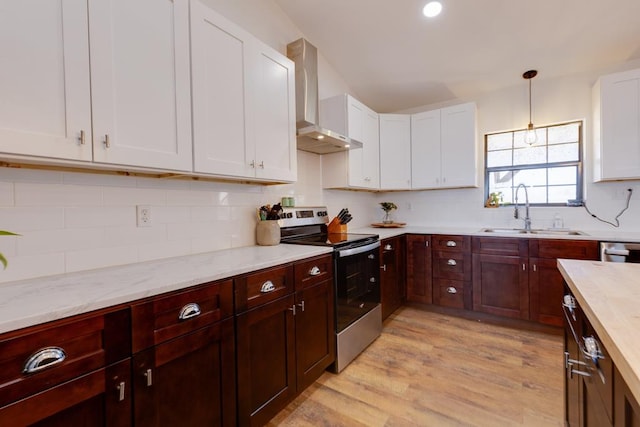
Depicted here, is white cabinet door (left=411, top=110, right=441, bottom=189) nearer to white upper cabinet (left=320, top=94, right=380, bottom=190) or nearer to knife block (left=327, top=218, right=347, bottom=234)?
white upper cabinet (left=320, top=94, right=380, bottom=190)

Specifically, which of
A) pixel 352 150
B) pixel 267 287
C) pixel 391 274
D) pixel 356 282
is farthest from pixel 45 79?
pixel 391 274

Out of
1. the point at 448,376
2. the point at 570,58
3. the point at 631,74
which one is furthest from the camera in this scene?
the point at 570,58

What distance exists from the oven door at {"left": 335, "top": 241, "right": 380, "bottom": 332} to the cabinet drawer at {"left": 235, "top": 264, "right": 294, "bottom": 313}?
51 cm

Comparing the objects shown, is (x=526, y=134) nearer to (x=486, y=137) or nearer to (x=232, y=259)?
(x=486, y=137)

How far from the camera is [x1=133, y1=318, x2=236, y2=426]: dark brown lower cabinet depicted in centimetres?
107

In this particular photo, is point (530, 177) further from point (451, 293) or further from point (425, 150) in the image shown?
point (451, 293)

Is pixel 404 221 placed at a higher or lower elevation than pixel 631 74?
lower

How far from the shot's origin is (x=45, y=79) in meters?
1.10

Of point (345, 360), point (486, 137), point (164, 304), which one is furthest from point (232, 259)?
point (486, 137)

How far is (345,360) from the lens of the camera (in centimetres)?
218

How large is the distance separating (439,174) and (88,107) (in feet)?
10.9

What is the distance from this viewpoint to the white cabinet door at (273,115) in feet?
6.49

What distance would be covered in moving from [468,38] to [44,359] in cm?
357

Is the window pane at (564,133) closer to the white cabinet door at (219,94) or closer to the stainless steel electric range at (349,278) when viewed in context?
the stainless steel electric range at (349,278)
